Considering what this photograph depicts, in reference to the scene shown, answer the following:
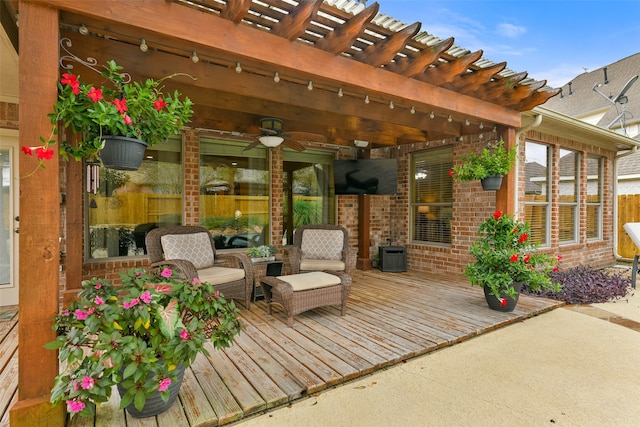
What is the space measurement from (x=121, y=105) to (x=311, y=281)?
2.35 meters

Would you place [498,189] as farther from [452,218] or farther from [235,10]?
[235,10]

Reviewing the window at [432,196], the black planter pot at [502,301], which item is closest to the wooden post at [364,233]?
the window at [432,196]

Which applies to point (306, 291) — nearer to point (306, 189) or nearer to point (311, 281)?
point (311, 281)

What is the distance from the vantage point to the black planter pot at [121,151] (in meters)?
1.96

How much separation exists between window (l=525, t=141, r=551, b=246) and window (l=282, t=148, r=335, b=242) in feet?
11.0

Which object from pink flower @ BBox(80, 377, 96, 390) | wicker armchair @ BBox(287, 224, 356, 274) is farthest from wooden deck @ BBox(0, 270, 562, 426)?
wicker armchair @ BBox(287, 224, 356, 274)

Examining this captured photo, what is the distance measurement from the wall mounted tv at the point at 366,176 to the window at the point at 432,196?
0.70 m

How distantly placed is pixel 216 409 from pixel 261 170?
13.7ft

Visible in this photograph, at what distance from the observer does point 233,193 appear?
5457 millimetres

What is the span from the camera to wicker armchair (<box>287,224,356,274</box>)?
4590 mm

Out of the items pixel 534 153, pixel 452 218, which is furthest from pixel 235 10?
pixel 534 153

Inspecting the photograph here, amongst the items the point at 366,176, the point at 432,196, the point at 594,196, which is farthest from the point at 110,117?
the point at 594,196

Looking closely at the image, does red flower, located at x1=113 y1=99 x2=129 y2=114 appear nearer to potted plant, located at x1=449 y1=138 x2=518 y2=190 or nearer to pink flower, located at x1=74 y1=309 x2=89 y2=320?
pink flower, located at x1=74 y1=309 x2=89 y2=320

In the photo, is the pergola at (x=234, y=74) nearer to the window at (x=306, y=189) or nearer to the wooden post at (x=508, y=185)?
the wooden post at (x=508, y=185)
